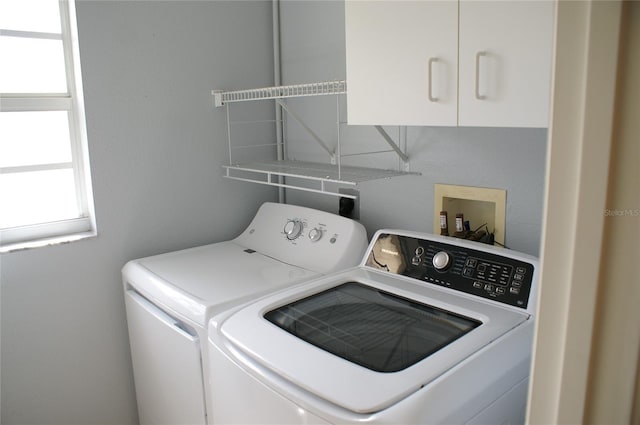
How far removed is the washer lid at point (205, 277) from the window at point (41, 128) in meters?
0.35

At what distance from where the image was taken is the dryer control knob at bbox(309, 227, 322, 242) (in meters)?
1.97

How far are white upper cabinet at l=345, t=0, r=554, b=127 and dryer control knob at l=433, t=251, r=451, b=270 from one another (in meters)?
0.44

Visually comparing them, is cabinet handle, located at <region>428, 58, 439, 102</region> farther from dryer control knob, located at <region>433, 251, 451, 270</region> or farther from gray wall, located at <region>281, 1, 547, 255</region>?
dryer control knob, located at <region>433, 251, 451, 270</region>

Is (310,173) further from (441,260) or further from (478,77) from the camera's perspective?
(478,77)

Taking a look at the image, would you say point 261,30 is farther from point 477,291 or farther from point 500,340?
point 500,340

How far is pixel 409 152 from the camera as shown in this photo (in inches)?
74.9

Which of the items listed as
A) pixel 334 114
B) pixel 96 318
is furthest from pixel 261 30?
pixel 96 318

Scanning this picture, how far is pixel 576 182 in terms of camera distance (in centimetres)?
43

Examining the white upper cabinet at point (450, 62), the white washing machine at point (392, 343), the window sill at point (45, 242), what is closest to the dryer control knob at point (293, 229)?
the white washing machine at point (392, 343)

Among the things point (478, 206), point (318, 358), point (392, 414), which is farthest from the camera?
point (478, 206)

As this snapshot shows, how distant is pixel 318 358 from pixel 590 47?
3.04 feet

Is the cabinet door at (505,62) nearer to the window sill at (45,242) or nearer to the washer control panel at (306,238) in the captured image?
the washer control panel at (306,238)

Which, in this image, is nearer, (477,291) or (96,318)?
(477,291)

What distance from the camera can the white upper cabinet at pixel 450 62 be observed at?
3.74 feet
